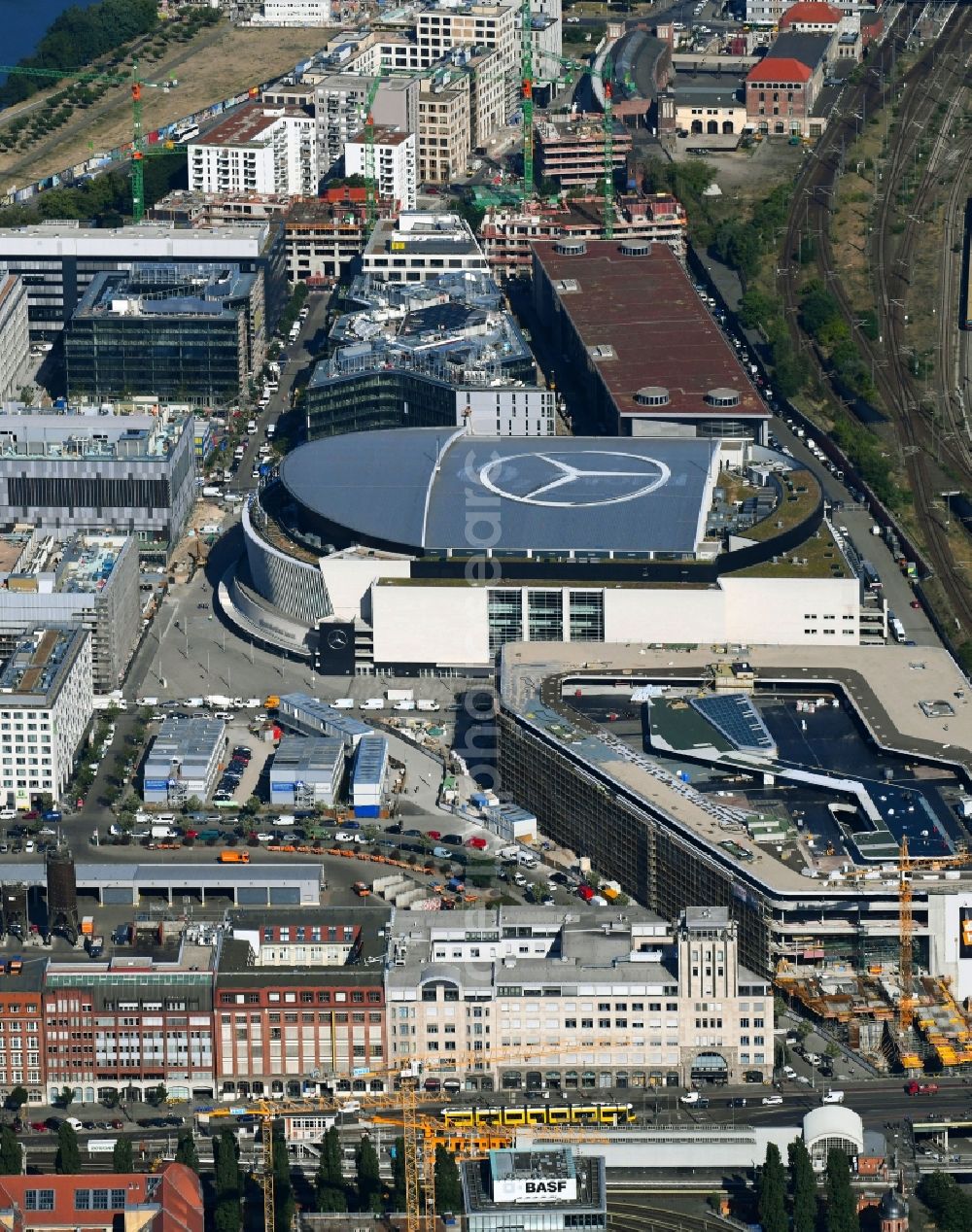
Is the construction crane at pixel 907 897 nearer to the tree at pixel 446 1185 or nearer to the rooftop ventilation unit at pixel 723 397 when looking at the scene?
the tree at pixel 446 1185

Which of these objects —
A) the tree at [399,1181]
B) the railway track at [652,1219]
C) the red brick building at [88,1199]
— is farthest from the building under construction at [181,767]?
the railway track at [652,1219]

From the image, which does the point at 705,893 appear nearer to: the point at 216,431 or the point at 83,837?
the point at 83,837

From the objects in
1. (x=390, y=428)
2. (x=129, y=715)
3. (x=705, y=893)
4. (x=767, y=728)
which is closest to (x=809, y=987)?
(x=705, y=893)

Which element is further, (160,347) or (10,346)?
(10,346)

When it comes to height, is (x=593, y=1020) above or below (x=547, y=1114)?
above

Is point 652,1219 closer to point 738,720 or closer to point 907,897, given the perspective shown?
point 907,897

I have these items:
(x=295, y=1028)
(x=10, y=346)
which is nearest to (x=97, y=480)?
(x=10, y=346)
